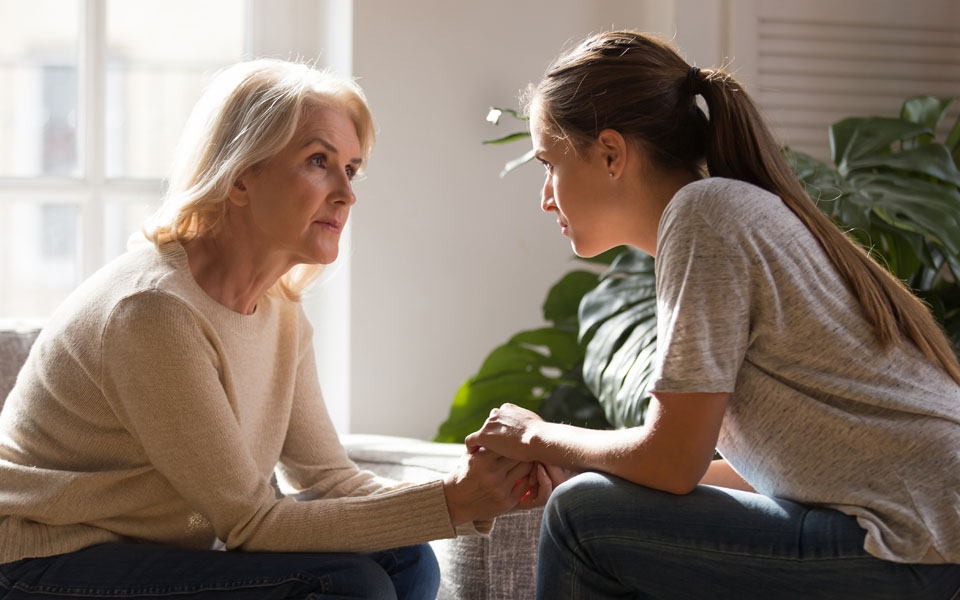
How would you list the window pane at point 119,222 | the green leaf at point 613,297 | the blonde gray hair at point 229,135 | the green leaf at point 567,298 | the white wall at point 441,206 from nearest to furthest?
the blonde gray hair at point 229,135, the green leaf at point 613,297, the green leaf at point 567,298, the white wall at point 441,206, the window pane at point 119,222

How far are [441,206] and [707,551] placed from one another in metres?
1.47

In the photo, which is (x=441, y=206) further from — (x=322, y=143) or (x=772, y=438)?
(x=772, y=438)

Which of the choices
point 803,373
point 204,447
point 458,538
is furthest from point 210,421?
point 803,373

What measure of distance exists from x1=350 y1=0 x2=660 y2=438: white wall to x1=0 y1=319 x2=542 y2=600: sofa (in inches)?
22.6

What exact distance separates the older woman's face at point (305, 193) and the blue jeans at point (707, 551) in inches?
23.2

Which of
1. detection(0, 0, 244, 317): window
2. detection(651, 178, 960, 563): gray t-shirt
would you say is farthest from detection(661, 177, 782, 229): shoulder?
detection(0, 0, 244, 317): window

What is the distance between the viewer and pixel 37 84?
2482 millimetres

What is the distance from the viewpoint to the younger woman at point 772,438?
109 centimetres

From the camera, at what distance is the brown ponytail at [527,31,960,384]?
4.06ft

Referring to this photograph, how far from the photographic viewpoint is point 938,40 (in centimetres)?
262

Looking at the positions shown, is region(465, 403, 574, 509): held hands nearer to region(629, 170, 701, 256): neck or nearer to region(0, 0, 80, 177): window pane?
region(629, 170, 701, 256): neck

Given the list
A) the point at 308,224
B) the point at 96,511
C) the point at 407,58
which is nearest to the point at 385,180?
the point at 407,58

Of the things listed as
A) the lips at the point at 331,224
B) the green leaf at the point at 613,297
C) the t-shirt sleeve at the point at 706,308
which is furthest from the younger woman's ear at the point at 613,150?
the green leaf at the point at 613,297

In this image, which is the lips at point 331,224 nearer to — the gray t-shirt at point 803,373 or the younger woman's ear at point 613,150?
the younger woman's ear at point 613,150
